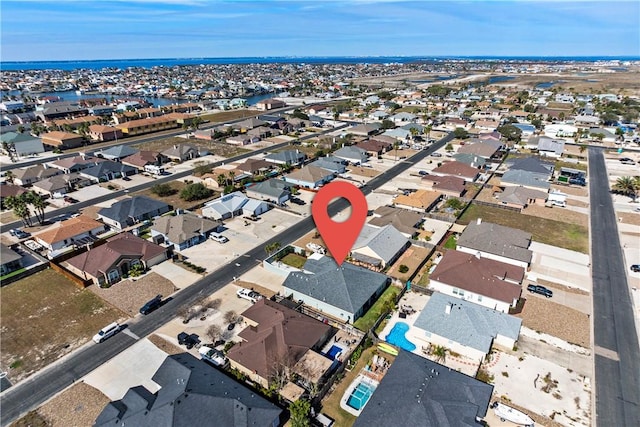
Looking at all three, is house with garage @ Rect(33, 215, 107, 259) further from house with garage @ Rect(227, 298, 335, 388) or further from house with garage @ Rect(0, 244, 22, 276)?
house with garage @ Rect(227, 298, 335, 388)

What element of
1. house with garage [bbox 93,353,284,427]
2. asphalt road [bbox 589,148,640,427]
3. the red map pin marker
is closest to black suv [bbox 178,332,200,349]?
house with garage [bbox 93,353,284,427]

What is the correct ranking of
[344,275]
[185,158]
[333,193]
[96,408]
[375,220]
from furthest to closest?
[185,158]
[375,220]
[344,275]
[96,408]
[333,193]

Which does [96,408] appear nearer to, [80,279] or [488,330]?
[80,279]

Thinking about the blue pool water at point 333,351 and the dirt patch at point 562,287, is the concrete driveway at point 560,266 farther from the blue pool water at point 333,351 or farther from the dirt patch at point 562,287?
the blue pool water at point 333,351

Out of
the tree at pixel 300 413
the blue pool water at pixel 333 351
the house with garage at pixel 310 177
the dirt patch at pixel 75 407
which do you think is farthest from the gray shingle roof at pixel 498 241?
the dirt patch at pixel 75 407

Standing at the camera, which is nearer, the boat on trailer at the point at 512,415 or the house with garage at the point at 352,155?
the boat on trailer at the point at 512,415

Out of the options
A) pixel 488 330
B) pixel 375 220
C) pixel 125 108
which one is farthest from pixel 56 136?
pixel 488 330
